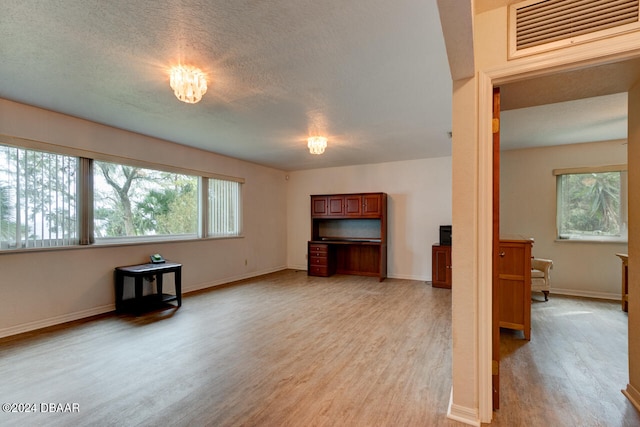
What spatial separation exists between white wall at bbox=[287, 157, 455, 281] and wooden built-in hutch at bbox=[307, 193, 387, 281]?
0.30 m

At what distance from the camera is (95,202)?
12.8ft

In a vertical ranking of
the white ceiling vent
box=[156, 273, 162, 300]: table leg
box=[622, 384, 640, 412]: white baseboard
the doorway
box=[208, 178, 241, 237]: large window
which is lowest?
box=[622, 384, 640, 412]: white baseboard

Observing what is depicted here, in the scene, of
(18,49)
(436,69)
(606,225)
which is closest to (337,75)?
(436,69)

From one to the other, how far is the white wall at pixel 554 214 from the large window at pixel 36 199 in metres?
6.73

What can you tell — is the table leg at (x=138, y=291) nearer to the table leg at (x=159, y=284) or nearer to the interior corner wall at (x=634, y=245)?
the table leg at (x=159, y=284)

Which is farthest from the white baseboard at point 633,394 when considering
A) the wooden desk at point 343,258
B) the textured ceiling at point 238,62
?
the wooden desk at point 343,258

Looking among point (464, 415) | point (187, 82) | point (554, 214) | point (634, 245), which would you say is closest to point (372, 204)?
point (554, 214)

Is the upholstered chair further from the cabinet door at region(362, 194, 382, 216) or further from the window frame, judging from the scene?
the window frame

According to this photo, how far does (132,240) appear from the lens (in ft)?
14.1

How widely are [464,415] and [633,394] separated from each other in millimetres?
1284

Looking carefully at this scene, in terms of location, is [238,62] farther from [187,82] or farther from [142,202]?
[142,202]

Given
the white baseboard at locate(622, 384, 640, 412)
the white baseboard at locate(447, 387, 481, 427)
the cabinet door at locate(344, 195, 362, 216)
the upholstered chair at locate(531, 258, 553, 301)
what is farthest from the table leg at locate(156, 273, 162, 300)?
the upholstered chair at locate(531, 258, 553, 301)

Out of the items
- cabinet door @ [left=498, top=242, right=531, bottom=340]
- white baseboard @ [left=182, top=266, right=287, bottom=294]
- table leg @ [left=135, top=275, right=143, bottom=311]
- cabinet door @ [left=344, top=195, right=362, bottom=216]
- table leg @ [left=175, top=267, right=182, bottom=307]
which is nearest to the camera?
cabinet door @ [left=498, top=242, right=531, bottom=340]

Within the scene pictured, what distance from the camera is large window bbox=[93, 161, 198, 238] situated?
13.2 ft
